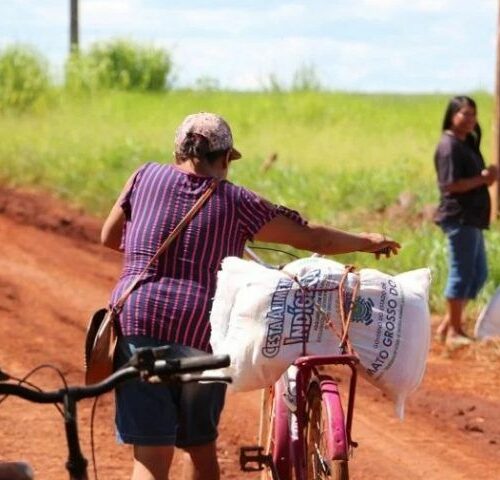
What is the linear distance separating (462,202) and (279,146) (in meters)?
13.2

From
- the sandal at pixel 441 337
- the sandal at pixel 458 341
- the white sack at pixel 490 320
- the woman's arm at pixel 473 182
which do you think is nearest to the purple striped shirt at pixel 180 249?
the white sack at pixel 490 320

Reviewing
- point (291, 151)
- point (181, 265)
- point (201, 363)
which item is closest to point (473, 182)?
point (181, 265)

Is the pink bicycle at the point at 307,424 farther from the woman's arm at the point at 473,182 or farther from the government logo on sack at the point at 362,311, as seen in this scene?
the woman's arm at the point at 473,182

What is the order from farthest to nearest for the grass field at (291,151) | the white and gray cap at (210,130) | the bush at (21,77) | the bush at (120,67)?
1. the bush at (120,67)
2. the bush at (21,77)
3. the grass field at (291,151)
4. the white and gray cap at (210,130)

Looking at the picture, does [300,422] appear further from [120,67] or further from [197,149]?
[120,67]

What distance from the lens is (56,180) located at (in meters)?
19.9

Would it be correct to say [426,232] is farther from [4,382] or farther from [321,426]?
[4,382]

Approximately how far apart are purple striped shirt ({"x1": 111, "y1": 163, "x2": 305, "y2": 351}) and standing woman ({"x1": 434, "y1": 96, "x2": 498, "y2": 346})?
542 centimetres

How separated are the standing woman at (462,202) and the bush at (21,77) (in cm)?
2031

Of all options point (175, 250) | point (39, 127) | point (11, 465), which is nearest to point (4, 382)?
point (11, 465)

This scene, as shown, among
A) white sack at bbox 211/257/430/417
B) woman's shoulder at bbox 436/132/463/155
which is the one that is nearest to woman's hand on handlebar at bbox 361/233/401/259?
white sack at bbox 211/257/430/417

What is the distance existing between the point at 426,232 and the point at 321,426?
8827mm

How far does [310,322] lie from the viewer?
17.7 ft

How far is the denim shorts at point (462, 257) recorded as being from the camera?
10891mm
